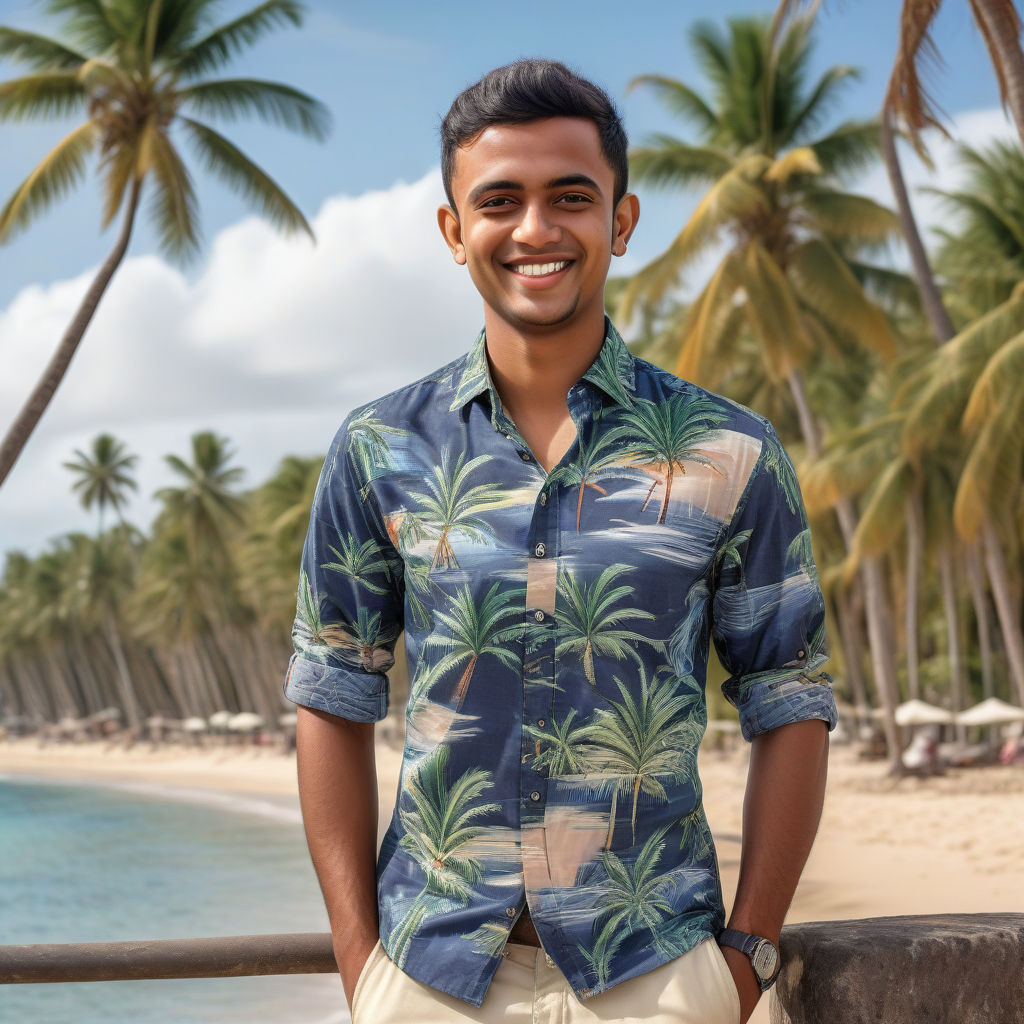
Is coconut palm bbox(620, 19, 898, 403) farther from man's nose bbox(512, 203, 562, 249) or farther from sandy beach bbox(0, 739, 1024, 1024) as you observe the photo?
man's nose bbox(512, 203, 562, 249)

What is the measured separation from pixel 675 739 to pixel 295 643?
2.08 feet

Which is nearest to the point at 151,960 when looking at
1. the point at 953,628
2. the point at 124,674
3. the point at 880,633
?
the point at 880,633

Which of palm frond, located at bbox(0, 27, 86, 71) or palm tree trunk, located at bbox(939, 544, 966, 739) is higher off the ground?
palm frond, located at bbox(0, 27, 86, 71)

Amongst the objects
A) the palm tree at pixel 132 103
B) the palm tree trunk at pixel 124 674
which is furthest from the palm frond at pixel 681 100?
the palm tree trunk at pixel 124 674

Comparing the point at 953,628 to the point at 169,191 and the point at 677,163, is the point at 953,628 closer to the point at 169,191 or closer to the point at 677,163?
the point at 677,163

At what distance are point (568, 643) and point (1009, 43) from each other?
10758 millimetres

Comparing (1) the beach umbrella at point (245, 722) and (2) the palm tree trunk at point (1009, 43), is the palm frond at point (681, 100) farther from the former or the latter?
(1) the beach umbrella at point (245, 722)

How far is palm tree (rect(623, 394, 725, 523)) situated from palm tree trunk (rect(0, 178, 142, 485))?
15309mm

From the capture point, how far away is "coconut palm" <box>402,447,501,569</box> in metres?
1.75

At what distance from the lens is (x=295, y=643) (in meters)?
1.94

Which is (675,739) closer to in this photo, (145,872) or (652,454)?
(652,454)

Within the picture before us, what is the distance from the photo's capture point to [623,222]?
1967 millimetres

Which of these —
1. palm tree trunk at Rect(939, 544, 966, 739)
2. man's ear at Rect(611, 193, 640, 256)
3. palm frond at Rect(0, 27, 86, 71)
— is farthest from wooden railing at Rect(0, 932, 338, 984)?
palm tree trunk at Rect(939, 544, 966, 739)

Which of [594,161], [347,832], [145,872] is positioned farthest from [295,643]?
[145,872]
